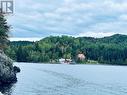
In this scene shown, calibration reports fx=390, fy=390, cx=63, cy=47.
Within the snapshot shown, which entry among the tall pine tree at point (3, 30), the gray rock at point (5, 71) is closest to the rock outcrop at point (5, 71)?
the gray rock at point (5, 71)

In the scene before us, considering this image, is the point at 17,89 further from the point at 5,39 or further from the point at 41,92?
the point at 5,39

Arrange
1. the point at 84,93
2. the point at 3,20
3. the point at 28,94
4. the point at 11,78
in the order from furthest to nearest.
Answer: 1. the point at 3,20
2. the point at 11,78
3. the point at 84,93
4. the point at 28,94

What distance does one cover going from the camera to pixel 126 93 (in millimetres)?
88500

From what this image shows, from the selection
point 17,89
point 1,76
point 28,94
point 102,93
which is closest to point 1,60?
point 1,76

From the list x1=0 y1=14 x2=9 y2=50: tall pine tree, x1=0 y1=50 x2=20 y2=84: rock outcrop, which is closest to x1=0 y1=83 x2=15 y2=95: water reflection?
x1=0 y1=50 x2=20 y2=84: rock outcrop

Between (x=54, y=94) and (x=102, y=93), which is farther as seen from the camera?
(x=102, y=93)

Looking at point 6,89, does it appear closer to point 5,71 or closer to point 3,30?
point 5,71

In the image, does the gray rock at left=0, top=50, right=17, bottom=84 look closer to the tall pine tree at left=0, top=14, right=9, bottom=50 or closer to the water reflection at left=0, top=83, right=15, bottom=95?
the water reflection at left=0, top=83, right=15, bottom=95

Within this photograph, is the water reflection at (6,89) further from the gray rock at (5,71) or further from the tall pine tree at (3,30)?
the tall pine tree at (3,30)

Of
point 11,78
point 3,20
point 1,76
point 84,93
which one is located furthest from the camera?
point 3,20

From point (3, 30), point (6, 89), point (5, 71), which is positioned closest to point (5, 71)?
point (5, 71)

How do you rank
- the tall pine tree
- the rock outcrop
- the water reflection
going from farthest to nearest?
the tall pine tree → the rock outcrop → the water reflection

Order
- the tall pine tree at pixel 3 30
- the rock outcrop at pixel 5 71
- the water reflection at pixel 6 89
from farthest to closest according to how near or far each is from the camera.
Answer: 1. the tall pine tree at pixel 3 30
2. the rock outcrop at pixel 5 71
3. the water reflection at pixel 6 89

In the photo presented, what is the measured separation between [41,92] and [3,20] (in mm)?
32773
